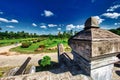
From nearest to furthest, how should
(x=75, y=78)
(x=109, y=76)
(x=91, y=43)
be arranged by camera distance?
1. (x=91, y=43)
2. (x=75, y=78)
3. (x=109, y=76)

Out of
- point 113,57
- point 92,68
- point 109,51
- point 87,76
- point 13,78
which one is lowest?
point 13,78

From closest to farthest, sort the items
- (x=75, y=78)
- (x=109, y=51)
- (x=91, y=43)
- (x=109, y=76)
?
(x=91, y=43) < (x=109, y=51) < (x=75, y=78) < (x=109, y=76)

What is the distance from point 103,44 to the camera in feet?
3.49

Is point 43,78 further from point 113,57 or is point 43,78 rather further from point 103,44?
point 113,57

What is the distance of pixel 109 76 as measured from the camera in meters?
1.41

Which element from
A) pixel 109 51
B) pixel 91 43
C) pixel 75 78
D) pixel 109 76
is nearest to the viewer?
pixel 91 43

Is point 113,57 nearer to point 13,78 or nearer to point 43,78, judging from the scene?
point 43,78

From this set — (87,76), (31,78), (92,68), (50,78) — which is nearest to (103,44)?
(92,68)

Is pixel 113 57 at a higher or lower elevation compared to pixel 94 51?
lower

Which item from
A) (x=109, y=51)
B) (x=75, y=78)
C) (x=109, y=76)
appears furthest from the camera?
(x=109, y=76)

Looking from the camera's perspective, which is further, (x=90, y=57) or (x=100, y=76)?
(x=100, y=76)

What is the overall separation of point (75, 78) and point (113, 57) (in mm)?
720

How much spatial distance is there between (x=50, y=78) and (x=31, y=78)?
Result: 1.16ft

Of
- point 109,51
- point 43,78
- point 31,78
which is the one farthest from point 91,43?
point 31,78
